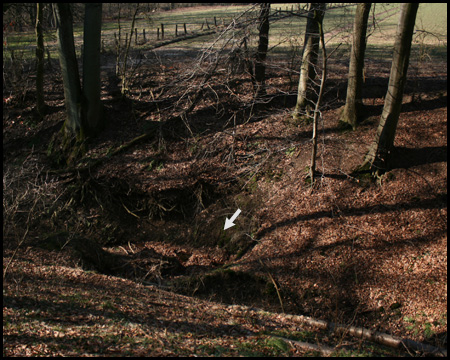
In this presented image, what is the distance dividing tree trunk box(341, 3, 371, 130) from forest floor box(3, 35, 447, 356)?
19.5 inches

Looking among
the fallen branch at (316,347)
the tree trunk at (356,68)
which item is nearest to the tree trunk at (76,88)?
the tree trunk at (356,68)

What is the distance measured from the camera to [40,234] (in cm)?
1150

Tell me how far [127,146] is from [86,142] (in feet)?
5.27

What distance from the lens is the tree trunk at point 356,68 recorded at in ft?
35.7

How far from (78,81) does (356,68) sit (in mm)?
9264

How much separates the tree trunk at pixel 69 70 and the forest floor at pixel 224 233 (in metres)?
0.93

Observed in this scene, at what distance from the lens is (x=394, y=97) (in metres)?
9.69

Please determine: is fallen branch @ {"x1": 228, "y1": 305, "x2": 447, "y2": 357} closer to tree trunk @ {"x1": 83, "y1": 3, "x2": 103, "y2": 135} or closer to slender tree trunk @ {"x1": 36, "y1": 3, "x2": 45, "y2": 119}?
tree trunk @ {"x1": 83, "y1": 3, "x2": 103, "y2": 135}

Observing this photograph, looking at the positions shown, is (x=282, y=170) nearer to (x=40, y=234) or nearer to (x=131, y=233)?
(x=131, y=233)

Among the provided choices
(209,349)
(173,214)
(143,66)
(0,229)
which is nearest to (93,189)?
(173,214)

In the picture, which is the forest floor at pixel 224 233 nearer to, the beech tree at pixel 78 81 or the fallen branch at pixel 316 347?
the fallen branch at pixel 316 347

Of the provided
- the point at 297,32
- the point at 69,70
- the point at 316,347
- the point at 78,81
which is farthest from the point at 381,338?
the point at 297,32

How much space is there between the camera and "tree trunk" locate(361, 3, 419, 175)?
902 cm

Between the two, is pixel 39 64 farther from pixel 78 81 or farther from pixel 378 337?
pixel 378 337
